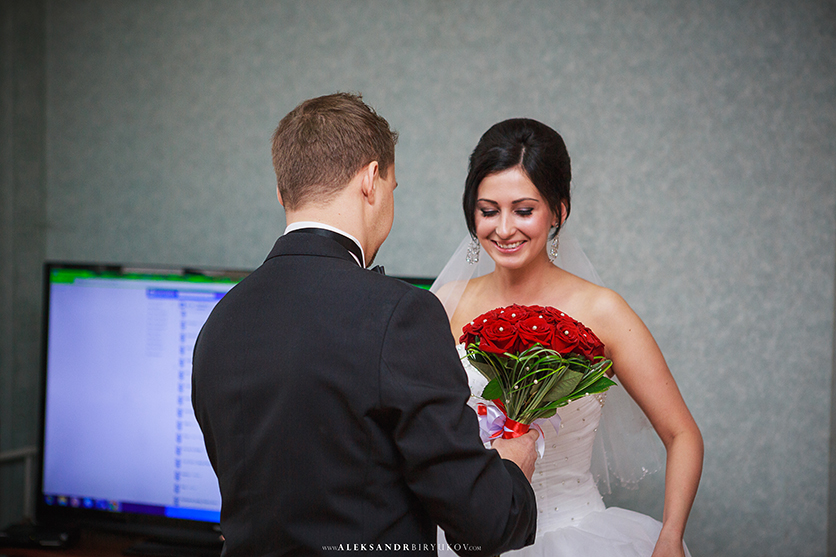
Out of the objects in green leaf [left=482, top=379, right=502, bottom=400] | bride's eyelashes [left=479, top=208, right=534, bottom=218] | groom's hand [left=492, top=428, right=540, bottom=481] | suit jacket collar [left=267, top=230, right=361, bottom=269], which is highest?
bride's eyelashes [left=479, top=208, right=534, bottom=218]

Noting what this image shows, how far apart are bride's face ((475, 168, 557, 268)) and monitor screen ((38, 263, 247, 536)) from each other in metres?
0.97

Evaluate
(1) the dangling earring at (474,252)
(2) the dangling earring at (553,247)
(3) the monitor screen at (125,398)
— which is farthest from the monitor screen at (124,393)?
(2) the dangling earring at (553,247)

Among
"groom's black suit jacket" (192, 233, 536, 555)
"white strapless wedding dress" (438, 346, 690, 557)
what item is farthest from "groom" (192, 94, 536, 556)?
"white strapless wedding dress" (438, 346, 690, 557)

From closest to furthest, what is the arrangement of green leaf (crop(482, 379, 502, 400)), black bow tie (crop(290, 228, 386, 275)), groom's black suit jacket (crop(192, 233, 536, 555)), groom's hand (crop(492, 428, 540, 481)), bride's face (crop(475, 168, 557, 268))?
groom's black suit jacket (crop(192, 233, 536, 555)), black bow tie (crop(290, 228, 386, 275)), groom's hand (crop(492, 428, 540, 481)), green leaf (crop(482, 379, 502, 400)), bride's face (crop(475, 168, 557, 268))

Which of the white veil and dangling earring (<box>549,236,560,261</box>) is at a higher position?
dangling earring (<box>549,236,560,261</box>)

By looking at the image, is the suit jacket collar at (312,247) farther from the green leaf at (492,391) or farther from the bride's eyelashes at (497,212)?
the bride's eyelashes at (497,212)

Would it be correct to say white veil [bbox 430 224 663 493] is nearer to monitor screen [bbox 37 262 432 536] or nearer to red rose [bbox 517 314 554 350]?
red rose [bbox 517 314 554 350]

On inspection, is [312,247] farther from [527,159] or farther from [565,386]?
[527,159]

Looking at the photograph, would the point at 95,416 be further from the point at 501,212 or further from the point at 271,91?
the point at 501,212

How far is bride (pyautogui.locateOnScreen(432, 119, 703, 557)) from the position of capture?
1.65m

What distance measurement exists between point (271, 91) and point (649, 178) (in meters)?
1.52

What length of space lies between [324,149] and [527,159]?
0.77 metres

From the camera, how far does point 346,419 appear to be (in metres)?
1.03

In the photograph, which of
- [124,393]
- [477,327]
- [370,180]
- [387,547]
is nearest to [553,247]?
[477,327]
